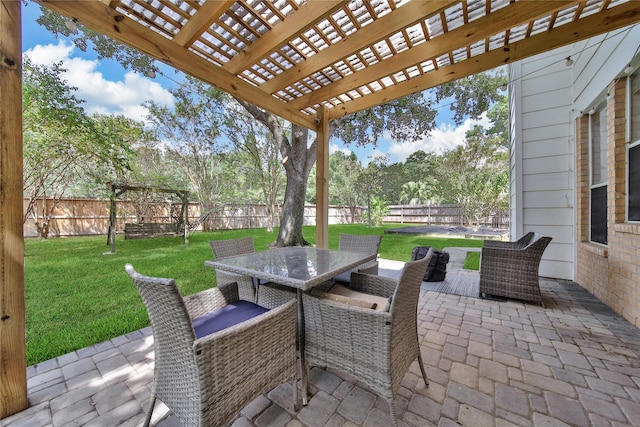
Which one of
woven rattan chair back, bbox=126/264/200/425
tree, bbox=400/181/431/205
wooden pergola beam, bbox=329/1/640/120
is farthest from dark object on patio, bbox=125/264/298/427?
tree, bbox=400/181/431/205

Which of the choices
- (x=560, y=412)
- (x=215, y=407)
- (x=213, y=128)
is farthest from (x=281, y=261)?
(x=213, y=128)

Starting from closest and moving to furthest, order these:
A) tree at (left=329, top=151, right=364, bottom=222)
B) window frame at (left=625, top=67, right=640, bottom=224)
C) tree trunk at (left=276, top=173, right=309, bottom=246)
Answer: window frame at (left=625, top=67, right=640, bottom=224) → tree trunk at (left=276, top=173, right=309, bottom=246) → tree at (left=329, top=151, right=364, bottom=222)

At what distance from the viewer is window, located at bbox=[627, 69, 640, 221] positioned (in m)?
2.38

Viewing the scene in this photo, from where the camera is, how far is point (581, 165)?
343cm

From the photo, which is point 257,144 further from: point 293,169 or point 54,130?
point 54,130

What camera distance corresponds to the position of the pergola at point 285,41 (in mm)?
1349

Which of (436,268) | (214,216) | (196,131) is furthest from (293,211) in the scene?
(214,216)

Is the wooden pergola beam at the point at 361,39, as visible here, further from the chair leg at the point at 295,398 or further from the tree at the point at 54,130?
the tree at the point at 54,130

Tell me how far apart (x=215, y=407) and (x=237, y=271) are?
0.78 m

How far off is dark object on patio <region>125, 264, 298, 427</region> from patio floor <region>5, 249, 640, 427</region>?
32cm

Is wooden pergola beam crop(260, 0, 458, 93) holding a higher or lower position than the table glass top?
higher

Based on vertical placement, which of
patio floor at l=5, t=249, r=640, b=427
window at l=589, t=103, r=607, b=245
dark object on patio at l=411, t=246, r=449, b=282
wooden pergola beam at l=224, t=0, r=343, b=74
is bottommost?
patio floor at l=5, t=249, r=640, b=427

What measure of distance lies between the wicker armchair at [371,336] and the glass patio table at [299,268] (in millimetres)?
97

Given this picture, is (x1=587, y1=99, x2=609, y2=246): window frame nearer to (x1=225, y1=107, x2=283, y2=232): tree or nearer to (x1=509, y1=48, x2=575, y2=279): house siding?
(x1=509, y1=48, x2=575, y2=279): house siding
